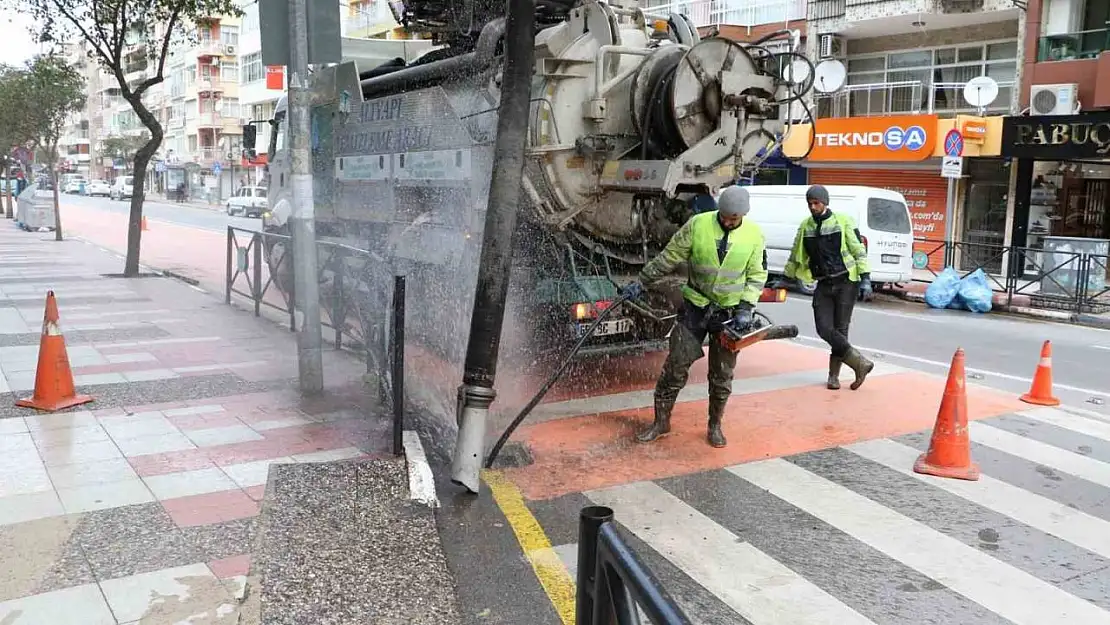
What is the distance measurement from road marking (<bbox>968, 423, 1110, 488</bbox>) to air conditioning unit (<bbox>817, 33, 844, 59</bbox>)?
706 inches

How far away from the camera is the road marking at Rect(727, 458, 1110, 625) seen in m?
3.72

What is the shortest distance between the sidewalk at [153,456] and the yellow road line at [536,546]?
34.3 inches

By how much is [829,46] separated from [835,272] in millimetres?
16892

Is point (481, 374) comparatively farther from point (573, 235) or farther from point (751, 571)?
point (573, 235)

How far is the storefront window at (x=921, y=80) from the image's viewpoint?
20062 millimetres

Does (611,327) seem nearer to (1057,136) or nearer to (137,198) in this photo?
(137,198)

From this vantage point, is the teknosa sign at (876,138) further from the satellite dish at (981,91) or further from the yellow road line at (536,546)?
the yellow road line at (536,546)

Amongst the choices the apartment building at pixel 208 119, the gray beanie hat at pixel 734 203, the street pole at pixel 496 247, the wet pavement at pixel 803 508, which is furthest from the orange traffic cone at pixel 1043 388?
the apartment building at pixel 208 119

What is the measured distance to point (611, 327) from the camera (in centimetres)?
730

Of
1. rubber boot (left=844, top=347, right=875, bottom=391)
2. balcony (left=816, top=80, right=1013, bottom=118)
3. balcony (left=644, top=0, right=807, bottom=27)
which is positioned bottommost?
rubber boot (left=844, top=347, right=875, bottom=391)

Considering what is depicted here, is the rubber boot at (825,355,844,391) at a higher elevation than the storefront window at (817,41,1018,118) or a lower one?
lower

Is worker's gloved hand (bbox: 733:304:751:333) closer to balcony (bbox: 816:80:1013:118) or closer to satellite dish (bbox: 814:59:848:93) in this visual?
satellite dish (bbox: 814:59:848:93)

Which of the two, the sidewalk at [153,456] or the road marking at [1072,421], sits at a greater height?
the sidewalk at [153,456]

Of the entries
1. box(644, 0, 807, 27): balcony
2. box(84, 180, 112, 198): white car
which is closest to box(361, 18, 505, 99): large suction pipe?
box(644, 0, 807, 27): balcony
